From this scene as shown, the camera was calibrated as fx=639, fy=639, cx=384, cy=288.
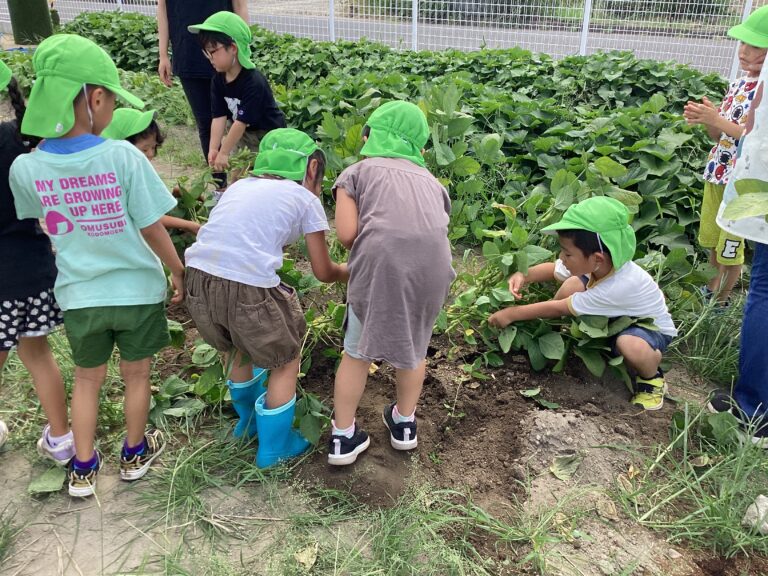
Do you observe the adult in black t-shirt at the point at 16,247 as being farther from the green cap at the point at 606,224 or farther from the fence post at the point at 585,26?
the fence post at the point at 585,26

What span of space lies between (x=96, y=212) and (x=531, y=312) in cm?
176

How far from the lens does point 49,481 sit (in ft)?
7.32

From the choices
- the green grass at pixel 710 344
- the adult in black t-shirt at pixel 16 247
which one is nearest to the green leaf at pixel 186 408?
the adult in black t-shirt at pixel 16 247

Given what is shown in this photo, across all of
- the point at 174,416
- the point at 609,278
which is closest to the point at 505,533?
the point at 609,278

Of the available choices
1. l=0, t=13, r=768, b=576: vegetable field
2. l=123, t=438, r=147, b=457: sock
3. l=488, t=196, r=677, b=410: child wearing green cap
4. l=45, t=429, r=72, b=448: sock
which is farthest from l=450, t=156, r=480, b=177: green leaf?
l=45, t=429, r=72, b=448: sock

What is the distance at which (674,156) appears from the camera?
406 centimetres

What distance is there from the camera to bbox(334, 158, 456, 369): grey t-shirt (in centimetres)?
207

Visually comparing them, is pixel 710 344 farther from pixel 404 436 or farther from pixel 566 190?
pixel 404 436

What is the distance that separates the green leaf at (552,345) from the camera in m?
2.77

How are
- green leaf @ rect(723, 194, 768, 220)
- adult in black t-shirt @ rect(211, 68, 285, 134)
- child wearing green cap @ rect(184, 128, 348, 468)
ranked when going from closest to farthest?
1. green leaf @ rect(723, 194, 768, 220)
2. child wearing green cap @ rect(184, 128, 348, 468)
3. adult in black t-shirt @ rect(211, 68, 285, 134)

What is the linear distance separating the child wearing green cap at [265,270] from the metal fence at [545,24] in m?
7.09

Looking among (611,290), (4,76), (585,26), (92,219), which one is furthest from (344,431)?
(585,26)

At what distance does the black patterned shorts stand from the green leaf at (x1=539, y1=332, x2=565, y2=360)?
192 centimetres

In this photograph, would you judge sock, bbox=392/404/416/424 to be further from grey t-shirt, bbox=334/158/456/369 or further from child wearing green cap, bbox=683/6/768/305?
child wearing green cap, bbox=683/6/768/305
